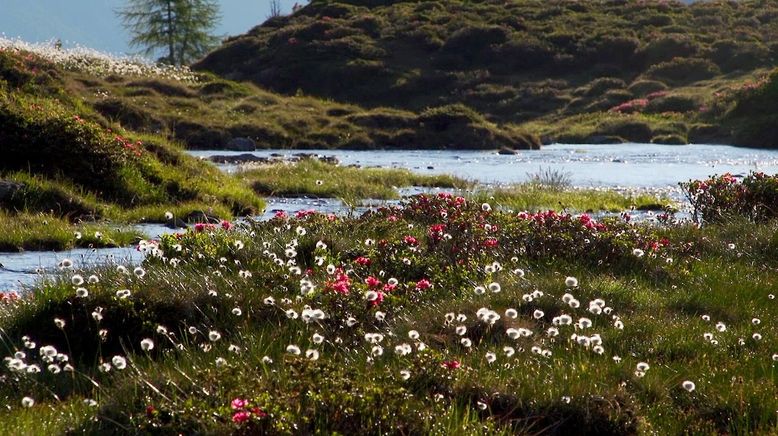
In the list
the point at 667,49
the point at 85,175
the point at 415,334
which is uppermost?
the point at 667,49

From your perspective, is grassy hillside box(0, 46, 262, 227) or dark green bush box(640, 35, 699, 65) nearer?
grassy hillside box(0, 46, 262, 227)

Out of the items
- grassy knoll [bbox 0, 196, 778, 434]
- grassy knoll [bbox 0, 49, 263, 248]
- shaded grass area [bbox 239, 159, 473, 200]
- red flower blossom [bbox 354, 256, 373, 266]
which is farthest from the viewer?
shaded grass area [bbox 239, 159, 473, 200]

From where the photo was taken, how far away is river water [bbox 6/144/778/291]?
26158 mm

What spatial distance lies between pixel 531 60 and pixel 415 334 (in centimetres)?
6223

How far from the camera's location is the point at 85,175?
16.9 metres

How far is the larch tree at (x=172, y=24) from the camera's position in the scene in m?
75.1

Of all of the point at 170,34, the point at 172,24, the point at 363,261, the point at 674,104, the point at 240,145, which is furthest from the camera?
the point at 172,24

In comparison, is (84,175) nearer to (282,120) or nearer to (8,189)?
(8,189)

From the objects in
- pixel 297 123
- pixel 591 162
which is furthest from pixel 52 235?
pixel 297 123

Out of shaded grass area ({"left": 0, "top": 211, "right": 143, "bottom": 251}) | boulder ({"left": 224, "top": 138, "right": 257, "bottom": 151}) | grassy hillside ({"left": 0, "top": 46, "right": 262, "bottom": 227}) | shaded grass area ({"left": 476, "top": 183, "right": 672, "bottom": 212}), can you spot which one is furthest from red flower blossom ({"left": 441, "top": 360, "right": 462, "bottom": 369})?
boulder ({"left": 224, "top": 138, "right": 257, "bottom": 151})

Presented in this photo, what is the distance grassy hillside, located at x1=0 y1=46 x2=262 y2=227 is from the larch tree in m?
57.0

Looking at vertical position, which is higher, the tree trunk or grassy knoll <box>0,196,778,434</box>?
the tree trunk

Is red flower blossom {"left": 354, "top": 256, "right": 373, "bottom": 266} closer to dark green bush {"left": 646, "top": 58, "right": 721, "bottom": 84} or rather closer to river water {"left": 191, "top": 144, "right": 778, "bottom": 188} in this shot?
river water {"left": 191, "top": 144, "right": 778, "bottom": 188}

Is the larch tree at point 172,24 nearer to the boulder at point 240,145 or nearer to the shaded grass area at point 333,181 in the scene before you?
the boulder at point 240,145
